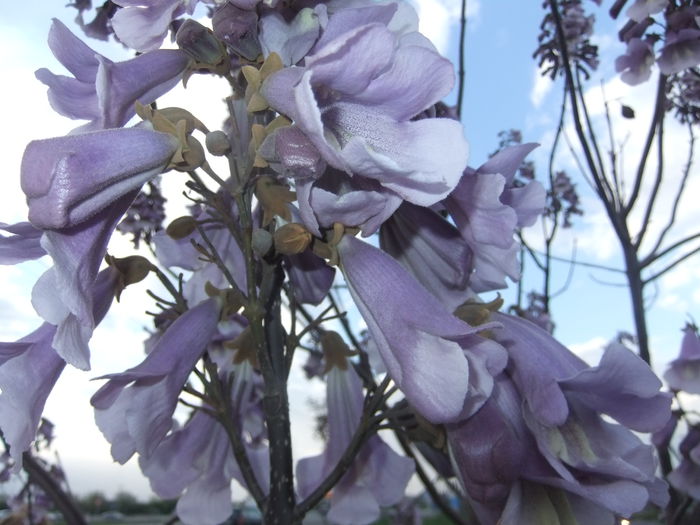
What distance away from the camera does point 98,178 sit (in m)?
0.60

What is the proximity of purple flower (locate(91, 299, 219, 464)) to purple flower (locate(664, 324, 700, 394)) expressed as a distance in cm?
187

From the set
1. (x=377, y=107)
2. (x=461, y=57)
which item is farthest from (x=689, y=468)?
(x=377, y=107)

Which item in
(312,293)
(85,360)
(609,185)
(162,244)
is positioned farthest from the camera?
(609,185)

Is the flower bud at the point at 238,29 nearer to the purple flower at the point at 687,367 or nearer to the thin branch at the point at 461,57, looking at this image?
the thin branch at the point at 461,57

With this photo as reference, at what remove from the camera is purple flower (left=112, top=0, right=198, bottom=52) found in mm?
745

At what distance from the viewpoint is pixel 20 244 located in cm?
72

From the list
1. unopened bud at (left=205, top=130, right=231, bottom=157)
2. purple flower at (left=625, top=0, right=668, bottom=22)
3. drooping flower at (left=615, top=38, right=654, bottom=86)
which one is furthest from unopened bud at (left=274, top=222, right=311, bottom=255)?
drooping flower at (left=615, top=38, right=654, bottom=86)

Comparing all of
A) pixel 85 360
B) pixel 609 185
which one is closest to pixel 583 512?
pixel 85 360

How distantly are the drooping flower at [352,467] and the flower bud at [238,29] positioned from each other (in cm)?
52

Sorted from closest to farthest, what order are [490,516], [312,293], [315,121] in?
[315,121], [490,516], [312,293]

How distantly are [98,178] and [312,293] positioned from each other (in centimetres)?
36

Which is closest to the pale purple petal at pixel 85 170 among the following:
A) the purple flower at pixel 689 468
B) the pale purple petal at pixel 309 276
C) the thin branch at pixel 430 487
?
the pale purple petal at pixel 309 276

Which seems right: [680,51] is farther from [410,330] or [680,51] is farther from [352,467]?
[410,330]

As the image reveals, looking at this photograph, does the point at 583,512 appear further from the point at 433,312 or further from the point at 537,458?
the point at 433,312
